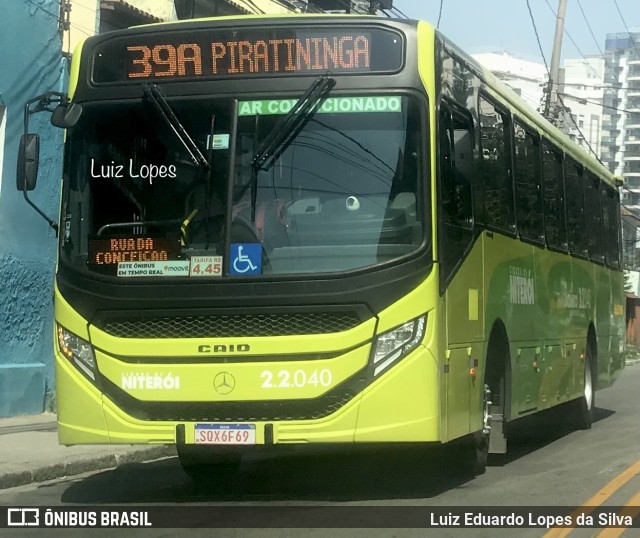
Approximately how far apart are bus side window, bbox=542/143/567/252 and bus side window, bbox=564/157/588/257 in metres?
0.36

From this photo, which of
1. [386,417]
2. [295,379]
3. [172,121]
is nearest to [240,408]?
[295,379]

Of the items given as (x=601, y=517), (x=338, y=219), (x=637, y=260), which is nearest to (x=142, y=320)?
(x=338, y=219)

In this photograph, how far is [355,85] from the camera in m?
8.89

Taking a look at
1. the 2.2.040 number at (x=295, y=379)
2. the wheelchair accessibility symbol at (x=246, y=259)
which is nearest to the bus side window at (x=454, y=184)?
the 2.2.040 number at (x=295, y=379)

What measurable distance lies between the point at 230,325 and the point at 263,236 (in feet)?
2.09

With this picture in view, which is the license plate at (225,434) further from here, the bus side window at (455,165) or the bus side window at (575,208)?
the bus side window at (575,208)

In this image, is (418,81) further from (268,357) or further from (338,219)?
(268,357)

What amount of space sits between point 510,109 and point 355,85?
340 centimetres

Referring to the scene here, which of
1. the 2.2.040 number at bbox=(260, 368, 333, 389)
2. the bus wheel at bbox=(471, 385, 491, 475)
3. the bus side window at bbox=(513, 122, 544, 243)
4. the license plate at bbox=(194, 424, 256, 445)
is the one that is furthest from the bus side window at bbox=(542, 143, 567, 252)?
the license plate at bbox=(194, 424, 256, 445)

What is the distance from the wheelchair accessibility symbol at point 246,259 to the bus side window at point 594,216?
8075 mm

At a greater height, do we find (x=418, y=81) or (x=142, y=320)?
(x=418, y=81)

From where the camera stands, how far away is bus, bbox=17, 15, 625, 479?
8625 millimetres

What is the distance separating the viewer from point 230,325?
878 centimetres

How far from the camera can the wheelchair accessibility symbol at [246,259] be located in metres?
8.73
